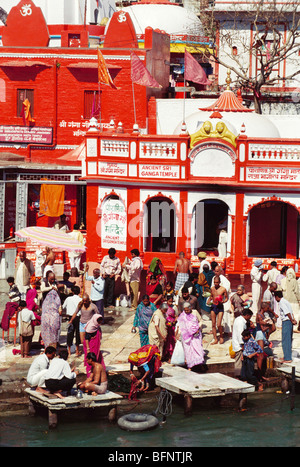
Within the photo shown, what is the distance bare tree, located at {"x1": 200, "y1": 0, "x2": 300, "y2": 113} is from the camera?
36500 millimetres

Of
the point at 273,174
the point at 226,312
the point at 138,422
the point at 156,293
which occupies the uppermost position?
the point at 273,174

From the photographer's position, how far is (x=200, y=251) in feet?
85.0

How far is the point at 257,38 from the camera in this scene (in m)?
37.4

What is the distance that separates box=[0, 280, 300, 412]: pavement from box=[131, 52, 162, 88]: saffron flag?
8.50m

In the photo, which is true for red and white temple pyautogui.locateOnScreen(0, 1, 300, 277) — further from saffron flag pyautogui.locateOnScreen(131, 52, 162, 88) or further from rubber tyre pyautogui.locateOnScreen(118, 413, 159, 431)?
rubber tyre pyautogui.locateOnScreen(118, 413, 159, 431)

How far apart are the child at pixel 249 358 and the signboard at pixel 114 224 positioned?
7470 mm

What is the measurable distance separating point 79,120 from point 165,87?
429 cm

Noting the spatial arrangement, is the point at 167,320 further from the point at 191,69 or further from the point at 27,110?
the point at 27,110

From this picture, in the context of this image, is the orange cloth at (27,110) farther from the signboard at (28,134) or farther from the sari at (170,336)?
the sari at (170,336)

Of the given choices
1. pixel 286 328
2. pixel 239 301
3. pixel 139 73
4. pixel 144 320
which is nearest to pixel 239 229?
pixel 239 301

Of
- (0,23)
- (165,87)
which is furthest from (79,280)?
(0,23)

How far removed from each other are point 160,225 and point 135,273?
252cm

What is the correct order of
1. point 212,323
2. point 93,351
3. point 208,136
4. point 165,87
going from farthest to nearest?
point 165,87
point 208,136
point 212,323
point 93,351

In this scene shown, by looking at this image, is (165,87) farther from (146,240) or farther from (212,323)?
(212,323)
